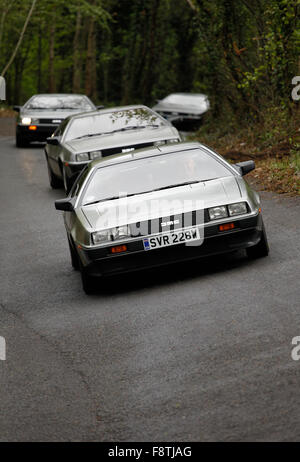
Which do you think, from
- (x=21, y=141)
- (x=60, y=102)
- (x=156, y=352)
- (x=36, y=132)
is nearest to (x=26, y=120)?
(x=36, y=132)

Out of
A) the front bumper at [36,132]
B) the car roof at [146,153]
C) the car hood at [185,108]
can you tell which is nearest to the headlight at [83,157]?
the car roof at [146,153]

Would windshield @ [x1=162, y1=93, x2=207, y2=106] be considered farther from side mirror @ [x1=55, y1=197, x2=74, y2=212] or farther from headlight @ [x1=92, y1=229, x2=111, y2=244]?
headlight @ [x1=92, y1=229, x2=111, y2=244]

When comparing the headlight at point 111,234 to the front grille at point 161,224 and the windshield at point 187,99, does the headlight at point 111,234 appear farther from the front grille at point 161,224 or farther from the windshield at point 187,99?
the windshield at point 187,99

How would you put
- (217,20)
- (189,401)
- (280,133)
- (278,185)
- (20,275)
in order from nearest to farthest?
(189,401) < (20,275) < (278,185) < (280,133) < (217,20)

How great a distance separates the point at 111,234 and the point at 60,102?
1684 centimetres

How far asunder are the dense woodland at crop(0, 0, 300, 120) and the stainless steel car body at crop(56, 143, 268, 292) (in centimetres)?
830

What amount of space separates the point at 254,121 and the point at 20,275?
10.8 metres

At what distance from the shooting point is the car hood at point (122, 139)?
1433cm

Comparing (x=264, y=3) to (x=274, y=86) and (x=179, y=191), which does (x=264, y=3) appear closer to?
(x=274, y=86)

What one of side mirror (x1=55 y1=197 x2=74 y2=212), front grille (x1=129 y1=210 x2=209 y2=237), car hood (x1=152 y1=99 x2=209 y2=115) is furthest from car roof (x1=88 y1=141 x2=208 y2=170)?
car hood (x1=152 y1=99 x2=209 y2=115)

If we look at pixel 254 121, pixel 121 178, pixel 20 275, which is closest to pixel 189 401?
pixel 121 178

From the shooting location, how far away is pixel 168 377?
5.58 metres

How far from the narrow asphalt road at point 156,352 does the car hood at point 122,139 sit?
4.26 m

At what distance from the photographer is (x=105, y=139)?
583 inches
